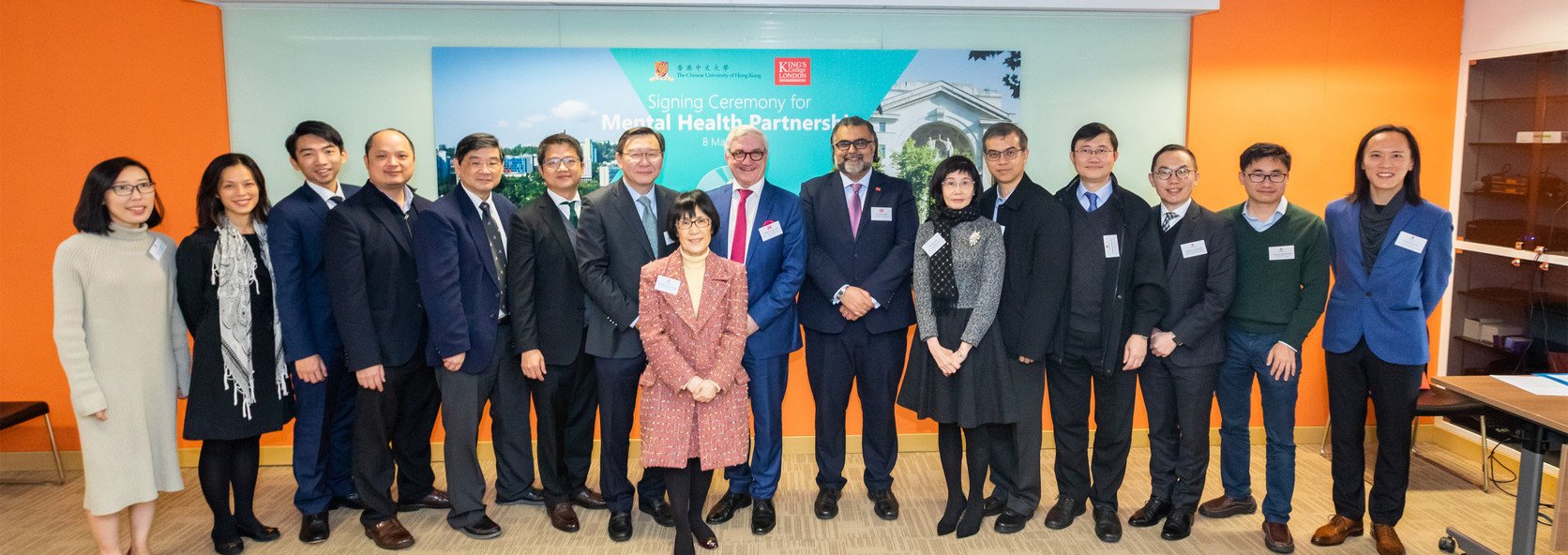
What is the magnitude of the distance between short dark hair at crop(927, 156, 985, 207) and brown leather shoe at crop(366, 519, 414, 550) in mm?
2588

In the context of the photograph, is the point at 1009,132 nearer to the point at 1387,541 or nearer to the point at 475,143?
the point at 475,143

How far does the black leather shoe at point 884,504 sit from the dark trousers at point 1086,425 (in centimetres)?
74

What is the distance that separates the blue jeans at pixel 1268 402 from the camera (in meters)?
3.61

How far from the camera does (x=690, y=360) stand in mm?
3379

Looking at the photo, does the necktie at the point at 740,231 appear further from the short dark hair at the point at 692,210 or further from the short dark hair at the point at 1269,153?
the short dark hair at the point at 1269,153

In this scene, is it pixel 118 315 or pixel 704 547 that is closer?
pixel 118 315

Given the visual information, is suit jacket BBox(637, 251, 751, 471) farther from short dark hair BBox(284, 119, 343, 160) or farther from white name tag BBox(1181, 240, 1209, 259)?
white name tag BBox(1181, 240, 1209, 259)

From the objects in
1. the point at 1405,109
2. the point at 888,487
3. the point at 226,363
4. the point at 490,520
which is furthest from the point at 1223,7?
the point at 226,363

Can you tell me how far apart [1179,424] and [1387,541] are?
2.90 ft

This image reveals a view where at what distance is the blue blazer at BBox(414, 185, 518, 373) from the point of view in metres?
3.41

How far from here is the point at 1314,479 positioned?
449cm

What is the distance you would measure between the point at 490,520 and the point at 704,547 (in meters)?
0.95

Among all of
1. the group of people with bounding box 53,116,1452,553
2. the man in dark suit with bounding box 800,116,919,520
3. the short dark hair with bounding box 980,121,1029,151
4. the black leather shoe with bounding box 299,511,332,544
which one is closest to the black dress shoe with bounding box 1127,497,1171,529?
the group of people with bounding box 53,116,1452,553

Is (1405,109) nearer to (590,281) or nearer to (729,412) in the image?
(729,412)
